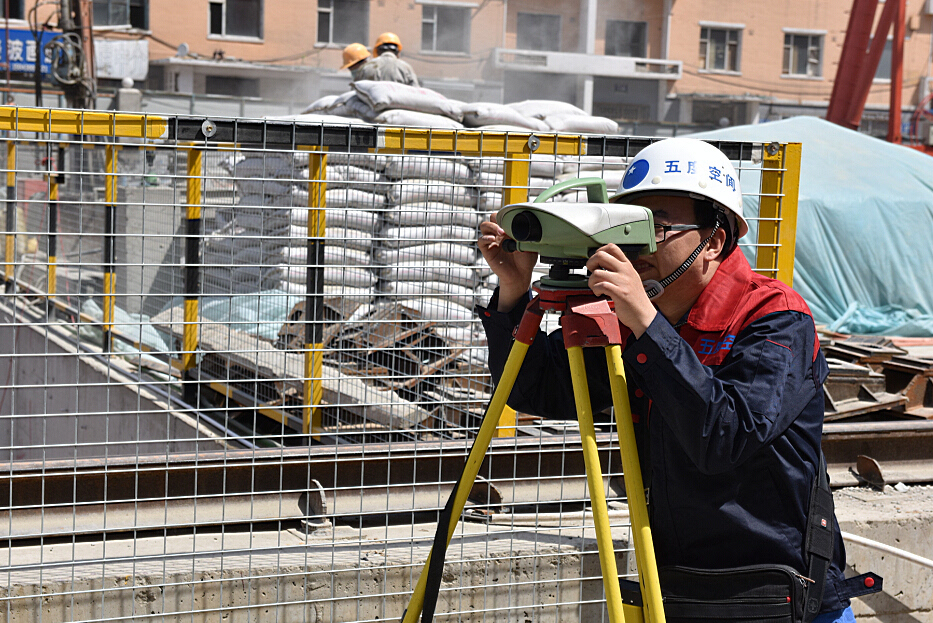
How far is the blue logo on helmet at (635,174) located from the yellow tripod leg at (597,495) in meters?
0.44

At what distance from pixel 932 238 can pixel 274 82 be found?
2886cm

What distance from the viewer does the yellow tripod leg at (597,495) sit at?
6.10 ft

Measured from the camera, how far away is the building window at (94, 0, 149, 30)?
34750mm

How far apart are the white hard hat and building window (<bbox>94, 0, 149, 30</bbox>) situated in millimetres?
36472

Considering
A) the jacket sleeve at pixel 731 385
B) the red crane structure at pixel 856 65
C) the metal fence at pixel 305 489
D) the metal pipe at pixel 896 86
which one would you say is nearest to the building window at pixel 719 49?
the metal pipe at pixel 896 86

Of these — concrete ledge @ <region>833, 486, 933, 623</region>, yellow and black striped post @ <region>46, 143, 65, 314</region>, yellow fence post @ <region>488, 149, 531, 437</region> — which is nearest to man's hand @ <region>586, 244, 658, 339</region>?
yellow fence post @ <region>488, 149, 531, 437</region>

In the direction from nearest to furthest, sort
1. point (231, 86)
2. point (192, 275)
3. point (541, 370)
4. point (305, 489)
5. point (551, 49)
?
point (541, 370) < point (305, 489) < point (192, 275) < point (231, 86) < point (551, 49)

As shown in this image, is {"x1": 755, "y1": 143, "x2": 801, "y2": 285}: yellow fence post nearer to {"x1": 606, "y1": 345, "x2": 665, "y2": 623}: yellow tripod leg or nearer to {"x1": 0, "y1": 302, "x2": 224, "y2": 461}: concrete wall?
{"x1": 606, "y1": 345, "x2": 665, "y2": 623}: yellow tripod leg

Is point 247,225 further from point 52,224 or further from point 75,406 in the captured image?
point 75,406

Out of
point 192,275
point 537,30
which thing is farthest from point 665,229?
point 537,30

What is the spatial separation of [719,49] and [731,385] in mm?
44194

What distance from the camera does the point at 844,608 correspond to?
215 cm

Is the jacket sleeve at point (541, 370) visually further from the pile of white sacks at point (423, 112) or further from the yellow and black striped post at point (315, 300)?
the pile of white sacks at point (423, 112)

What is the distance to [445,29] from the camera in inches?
1549
